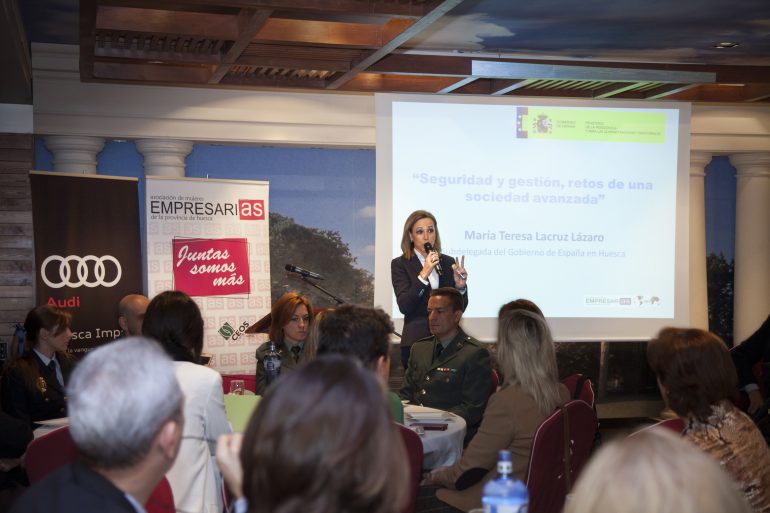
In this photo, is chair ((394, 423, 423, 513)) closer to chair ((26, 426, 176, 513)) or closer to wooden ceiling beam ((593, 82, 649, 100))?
chair ((26, 426, 176, 513))

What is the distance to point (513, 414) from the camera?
349cm

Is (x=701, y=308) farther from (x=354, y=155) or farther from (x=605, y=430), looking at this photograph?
(x=354, y=155)

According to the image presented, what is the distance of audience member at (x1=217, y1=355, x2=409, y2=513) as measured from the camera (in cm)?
125

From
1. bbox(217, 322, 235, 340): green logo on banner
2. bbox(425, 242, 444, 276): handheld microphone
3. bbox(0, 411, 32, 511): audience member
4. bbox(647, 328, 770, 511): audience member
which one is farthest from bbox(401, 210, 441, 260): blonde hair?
bbox(647, 328, 770, 511): audience member

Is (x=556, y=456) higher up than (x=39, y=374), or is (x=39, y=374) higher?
(x=39, y=374)

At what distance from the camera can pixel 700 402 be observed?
2717mm

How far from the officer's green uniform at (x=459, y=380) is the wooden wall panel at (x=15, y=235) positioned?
3659mm

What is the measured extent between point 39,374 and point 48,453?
178 centimetres

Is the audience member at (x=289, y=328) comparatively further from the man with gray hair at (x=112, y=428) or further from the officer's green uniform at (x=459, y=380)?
the man with gray hair at (x=112, y=428)

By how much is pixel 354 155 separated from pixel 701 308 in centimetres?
384

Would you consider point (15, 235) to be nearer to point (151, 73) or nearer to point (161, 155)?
point (161, 155)

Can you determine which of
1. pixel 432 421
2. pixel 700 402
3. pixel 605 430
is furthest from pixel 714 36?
pixel 700 402

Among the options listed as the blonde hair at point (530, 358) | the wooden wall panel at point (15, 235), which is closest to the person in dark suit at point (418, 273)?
the blonde hair at point (530, 358)

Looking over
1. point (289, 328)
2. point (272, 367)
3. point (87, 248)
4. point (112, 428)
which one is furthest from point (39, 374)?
point (112, 428)
